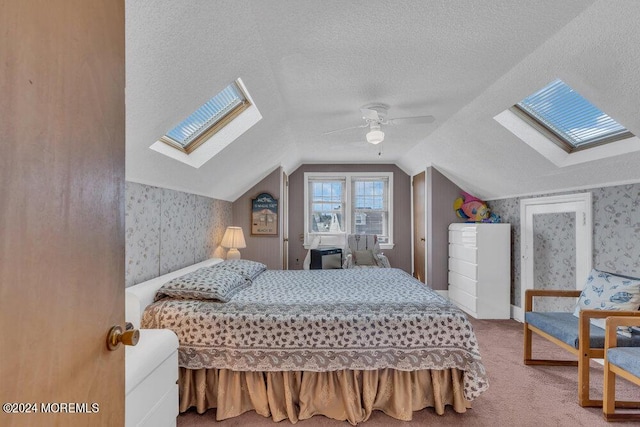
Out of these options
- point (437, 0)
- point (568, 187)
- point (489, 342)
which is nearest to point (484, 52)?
point (437, 0)

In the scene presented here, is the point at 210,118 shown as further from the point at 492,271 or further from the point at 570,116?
the point at 492,271

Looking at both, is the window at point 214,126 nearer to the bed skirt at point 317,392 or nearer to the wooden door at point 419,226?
the bed skirt at point 317,392

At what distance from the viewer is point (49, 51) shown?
0.59 meters

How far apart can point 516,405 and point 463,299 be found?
2353 millimetres

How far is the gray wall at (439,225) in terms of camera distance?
4902 mm

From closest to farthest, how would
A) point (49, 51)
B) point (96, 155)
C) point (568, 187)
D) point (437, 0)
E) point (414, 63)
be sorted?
point (49, 51)
point (96, 155)
point (437, 0)
point (414, 63)
point (568, 187)

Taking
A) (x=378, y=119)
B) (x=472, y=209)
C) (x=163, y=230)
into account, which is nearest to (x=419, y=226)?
(x=472, y=209)

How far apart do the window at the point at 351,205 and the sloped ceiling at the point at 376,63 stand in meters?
2.55

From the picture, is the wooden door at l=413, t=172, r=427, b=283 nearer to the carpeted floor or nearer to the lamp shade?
the carpeted floor

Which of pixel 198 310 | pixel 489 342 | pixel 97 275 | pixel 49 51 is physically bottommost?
pixel 489 342

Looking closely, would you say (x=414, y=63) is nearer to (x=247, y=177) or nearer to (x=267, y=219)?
(x=247, y=177)

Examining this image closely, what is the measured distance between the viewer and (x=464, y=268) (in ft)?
14.3

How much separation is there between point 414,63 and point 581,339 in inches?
87.7

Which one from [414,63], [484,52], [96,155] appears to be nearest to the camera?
[96,155]
